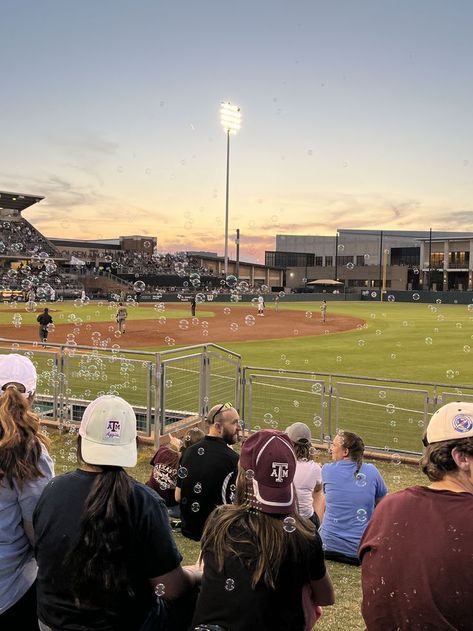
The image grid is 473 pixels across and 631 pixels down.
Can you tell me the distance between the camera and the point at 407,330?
35.8 m

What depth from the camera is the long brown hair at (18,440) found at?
3.01 meters

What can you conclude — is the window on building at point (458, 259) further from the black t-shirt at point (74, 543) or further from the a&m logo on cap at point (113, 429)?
the black t-shirt at point (74, 543)

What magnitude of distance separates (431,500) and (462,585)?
34cm

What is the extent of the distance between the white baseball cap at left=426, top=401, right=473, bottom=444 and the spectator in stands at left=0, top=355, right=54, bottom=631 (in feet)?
6.60

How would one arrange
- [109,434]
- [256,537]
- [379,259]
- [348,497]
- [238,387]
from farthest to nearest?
[379,259], [238,387], [348,497], [109,434], [256,537]

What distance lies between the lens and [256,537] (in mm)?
2469

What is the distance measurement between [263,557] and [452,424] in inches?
41.2

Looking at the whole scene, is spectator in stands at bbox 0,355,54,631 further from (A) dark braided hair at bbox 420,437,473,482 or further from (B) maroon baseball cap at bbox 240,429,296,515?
(A) dark braided hair at bbox 420,437,473,482

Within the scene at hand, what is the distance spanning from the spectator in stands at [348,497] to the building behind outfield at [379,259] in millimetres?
82593

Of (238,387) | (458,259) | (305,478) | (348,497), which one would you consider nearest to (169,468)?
(305,478)

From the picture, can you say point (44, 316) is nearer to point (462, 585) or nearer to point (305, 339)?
point (305, 339)

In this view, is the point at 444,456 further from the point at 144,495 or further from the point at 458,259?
the point at 458,259

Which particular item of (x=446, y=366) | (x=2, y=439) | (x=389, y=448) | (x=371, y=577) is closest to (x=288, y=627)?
(x=371, y=577)

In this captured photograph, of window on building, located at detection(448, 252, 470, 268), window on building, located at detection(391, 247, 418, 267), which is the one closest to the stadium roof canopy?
window on building, located at detection(391, 247, 418, 267)
